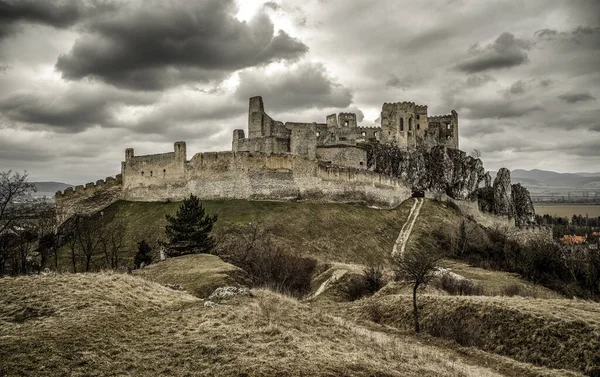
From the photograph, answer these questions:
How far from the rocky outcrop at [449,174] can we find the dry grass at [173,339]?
192ft

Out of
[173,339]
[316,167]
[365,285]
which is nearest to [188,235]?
[365,285]

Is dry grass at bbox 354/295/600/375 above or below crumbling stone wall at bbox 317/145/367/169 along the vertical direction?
below

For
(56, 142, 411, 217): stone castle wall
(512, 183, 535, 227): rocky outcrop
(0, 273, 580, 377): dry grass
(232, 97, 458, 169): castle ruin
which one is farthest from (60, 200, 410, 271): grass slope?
(512, 183, 535, 227): rocky outcrop

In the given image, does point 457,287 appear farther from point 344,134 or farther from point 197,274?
point 344,134

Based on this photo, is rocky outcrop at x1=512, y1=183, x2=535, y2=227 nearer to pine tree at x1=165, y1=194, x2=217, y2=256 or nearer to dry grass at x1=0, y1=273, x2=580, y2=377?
pine tree at x1=165, y1=194, x2=217, y2=256

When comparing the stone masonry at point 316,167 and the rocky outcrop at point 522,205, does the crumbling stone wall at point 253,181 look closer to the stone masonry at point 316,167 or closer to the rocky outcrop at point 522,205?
the stone masonry at point 316,167

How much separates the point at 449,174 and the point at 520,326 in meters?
62.1

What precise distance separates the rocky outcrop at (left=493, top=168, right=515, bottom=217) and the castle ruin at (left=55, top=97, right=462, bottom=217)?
864 inches

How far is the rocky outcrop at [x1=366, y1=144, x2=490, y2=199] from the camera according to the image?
76438 mm

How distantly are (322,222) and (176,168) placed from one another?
19087 mm

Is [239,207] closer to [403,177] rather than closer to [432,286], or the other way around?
[432,286]

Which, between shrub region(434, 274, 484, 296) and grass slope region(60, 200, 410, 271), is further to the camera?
grass slope region(60, 200, 410, 271)

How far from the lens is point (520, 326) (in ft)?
66.5

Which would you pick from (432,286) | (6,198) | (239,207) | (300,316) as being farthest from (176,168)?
(300,316)
